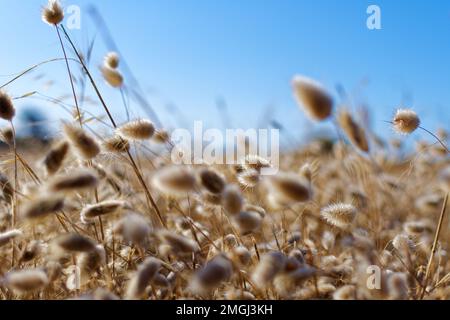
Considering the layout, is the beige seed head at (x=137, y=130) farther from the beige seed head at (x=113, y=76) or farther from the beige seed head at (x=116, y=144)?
the beige seed head at (x=113, y=76)

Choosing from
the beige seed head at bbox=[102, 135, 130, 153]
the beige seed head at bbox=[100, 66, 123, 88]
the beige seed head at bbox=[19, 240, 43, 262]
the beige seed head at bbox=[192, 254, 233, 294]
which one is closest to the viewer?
the beige seed head at bbox=[192, 254, 233, 294]

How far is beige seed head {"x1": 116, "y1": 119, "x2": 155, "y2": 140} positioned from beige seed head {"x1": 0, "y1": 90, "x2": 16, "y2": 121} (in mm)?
246

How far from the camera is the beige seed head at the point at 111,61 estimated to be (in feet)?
4.63

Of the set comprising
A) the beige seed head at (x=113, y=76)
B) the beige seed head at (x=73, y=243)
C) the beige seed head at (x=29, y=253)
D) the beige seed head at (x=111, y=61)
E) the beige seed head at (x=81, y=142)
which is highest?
the beige seed head at (x=111, y=61)

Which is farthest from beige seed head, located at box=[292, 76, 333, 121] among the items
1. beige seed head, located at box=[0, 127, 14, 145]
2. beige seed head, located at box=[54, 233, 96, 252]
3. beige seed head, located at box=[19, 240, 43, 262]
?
beige seed head, located at box=[0, 127, 14, 145]

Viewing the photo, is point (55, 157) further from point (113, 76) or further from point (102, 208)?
point (113, 76)

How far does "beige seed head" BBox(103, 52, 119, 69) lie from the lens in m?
1.41

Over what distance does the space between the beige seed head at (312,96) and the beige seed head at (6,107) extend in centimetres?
65

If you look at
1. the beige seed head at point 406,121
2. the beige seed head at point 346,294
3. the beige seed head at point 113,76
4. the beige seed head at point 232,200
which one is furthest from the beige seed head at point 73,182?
the beige seed head at point 406,121

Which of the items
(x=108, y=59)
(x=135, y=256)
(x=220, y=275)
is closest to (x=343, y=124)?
(x=220, y=275)

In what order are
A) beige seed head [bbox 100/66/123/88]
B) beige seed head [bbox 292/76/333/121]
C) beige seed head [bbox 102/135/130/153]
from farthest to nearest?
beige seed head [bbox 100/66/123/88] < beige seed head [bbox 102/135/130/153] < beige seed head [bbox 292/76/333/121]

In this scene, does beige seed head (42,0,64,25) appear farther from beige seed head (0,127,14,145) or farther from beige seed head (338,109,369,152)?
beige seed head (338,109,369,152)
